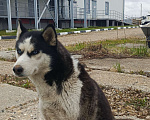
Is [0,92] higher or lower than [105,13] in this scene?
lower

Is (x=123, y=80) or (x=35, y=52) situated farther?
(x=123, y=80)

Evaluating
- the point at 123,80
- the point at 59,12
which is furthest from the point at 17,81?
the point at 59,12

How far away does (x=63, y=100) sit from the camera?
2346mm

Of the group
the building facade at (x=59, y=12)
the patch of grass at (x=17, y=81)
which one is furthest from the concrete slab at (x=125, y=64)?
the building facade at (x=59, y=12)

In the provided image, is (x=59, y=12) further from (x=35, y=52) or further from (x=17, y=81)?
(x=35, y=52)

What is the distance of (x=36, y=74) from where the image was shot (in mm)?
2369

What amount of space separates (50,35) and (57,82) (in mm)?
492

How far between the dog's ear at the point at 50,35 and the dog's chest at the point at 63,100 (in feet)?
1.40

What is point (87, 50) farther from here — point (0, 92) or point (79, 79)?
point (79, 79)

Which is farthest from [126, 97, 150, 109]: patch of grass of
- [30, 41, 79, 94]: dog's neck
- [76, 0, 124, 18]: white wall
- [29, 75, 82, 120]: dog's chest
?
[76, 0, 124, 18]: white wall

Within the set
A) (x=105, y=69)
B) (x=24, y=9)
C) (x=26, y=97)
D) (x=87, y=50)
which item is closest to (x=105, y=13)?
(x=24, y=9)

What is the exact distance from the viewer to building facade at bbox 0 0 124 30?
73.9ft

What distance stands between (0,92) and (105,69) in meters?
2.69

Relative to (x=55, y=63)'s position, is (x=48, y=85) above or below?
below
